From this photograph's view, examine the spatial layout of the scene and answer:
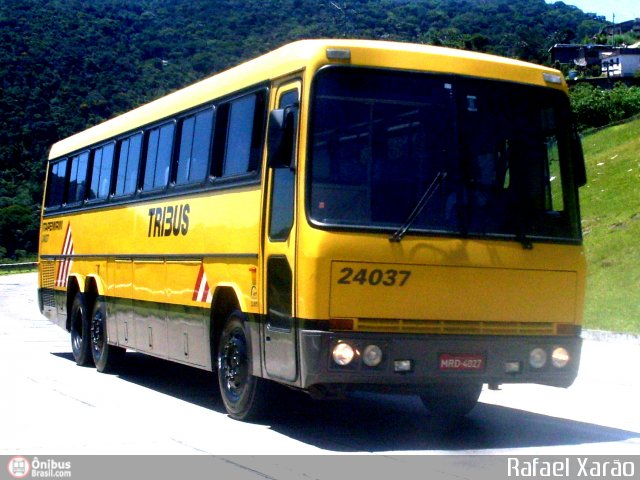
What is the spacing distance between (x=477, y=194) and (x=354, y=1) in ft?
362

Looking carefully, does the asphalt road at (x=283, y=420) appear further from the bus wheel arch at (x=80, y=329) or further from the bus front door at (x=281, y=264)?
the bus front door at (x=281, y=264)

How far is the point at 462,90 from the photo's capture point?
995cm

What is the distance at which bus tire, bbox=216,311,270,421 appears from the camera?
1067cm

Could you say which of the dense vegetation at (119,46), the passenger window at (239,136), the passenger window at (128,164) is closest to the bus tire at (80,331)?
the passenger window at (128,164)

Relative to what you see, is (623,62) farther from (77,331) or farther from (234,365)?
(234,365)

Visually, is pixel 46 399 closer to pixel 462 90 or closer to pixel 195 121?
pixel 195 121

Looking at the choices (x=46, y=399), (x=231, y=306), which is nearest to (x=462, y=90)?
(x=231, y=306)

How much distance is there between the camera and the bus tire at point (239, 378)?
10.7 metres

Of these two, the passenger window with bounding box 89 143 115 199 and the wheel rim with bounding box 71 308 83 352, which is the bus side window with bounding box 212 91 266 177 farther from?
the wheel rim with bounding box 71 308 83 352

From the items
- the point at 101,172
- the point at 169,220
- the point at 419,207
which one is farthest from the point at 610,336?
the point at 419,207

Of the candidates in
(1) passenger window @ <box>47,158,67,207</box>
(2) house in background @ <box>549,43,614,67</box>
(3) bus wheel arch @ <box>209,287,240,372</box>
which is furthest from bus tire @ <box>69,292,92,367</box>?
(2) house in background @ <box>549,43,614,67</box>

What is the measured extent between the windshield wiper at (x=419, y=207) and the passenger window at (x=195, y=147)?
315cm

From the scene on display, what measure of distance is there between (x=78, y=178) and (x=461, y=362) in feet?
33.1
